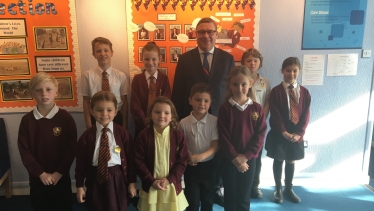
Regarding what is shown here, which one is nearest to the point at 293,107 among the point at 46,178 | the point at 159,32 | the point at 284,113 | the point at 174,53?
the point at 284,113

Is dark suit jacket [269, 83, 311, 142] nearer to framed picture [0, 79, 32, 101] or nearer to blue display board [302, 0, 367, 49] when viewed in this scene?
blue display board [302, 0, 367, 49]

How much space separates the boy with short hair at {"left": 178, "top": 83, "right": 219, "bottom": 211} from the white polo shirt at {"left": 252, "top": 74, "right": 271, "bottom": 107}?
29.6 inches

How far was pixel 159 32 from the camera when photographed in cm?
265

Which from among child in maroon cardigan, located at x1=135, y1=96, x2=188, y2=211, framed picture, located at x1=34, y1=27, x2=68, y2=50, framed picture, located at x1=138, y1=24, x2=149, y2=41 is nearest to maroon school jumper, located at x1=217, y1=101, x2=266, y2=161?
child in maroon cardigan, located at x1=135, y1=96, x2=188, y2=211

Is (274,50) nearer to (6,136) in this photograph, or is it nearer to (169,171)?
(169,171)

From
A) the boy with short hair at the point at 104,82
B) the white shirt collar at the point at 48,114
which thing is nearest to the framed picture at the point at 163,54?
the boy with short hair at the point at 104,82

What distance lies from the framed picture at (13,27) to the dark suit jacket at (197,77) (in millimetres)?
1509

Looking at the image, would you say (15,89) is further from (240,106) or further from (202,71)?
(240,106)

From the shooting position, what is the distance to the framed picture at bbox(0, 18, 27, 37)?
2.52 m

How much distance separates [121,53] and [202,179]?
1462 millimetres

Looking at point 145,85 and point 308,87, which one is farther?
point 308,87

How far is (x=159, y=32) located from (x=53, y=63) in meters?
1.06

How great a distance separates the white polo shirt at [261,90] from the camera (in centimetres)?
256

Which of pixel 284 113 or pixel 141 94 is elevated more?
pixel 141 94
